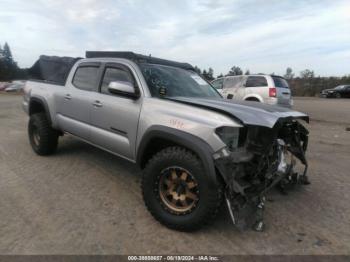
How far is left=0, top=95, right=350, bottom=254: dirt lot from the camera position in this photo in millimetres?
3078

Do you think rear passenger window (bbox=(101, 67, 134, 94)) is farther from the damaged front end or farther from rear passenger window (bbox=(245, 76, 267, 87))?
rear passenger window (bbox=(245, 76, 267, 87))

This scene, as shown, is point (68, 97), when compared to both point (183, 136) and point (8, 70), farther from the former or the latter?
point (8, 70)

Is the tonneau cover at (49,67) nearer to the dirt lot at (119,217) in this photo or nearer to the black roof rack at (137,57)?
the black roof rack at (137,57)

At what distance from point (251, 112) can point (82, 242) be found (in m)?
2.14

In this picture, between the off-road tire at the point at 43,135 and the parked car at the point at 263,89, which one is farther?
the parked car at the point at 263,89

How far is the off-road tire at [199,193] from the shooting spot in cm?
312

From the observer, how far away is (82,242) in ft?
10.2

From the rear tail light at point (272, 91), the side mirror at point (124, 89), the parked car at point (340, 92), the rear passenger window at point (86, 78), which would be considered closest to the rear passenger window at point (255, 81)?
the rear tail light at point (272, 91)

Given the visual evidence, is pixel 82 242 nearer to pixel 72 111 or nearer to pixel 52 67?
pixel 72 111

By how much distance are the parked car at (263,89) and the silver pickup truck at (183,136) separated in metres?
6.75

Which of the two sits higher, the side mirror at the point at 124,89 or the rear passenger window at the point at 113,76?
the rear passenger window at the point at 113,76

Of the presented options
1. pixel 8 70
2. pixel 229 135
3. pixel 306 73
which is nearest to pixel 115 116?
pixel 229 135

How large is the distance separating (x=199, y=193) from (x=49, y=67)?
5.09m

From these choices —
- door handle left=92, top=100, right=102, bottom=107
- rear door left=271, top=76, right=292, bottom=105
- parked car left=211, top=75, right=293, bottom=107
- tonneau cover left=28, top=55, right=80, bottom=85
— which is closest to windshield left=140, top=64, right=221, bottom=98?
door handle left=92, top=100, right=102, bottom=107
